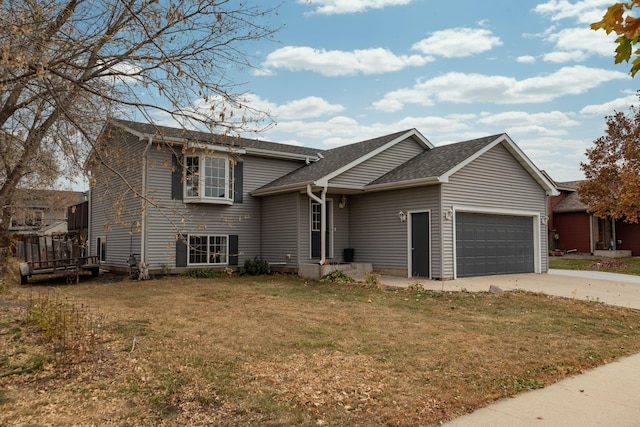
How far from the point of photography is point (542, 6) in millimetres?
10227

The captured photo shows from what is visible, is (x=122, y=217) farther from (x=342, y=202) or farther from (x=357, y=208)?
(x=357, y=208)

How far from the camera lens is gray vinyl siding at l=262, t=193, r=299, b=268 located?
16.2 metres

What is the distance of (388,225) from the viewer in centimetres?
1582

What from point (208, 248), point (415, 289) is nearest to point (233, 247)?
point (208, 248)

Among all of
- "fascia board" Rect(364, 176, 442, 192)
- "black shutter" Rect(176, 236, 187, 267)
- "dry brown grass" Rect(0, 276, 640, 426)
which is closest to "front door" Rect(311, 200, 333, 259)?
"fascia board" Rect(364, 176, 442, 192)

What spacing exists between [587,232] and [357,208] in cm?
1942

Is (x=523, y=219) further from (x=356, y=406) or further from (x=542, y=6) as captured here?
(x=356, y=406)

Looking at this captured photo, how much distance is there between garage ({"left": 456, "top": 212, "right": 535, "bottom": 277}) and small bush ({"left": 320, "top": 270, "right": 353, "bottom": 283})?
3532 mm

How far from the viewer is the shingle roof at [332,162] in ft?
52.2

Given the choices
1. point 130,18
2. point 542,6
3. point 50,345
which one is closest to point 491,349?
point 50,345

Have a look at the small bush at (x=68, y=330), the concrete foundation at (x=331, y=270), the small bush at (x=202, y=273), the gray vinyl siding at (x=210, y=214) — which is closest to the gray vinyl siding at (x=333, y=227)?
the concrete foundation at (x=331, y=270)

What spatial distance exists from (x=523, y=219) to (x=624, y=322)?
9123 millimetres

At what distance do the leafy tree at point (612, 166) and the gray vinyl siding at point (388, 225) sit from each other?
13.9 meters

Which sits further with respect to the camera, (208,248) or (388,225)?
(208,248)
